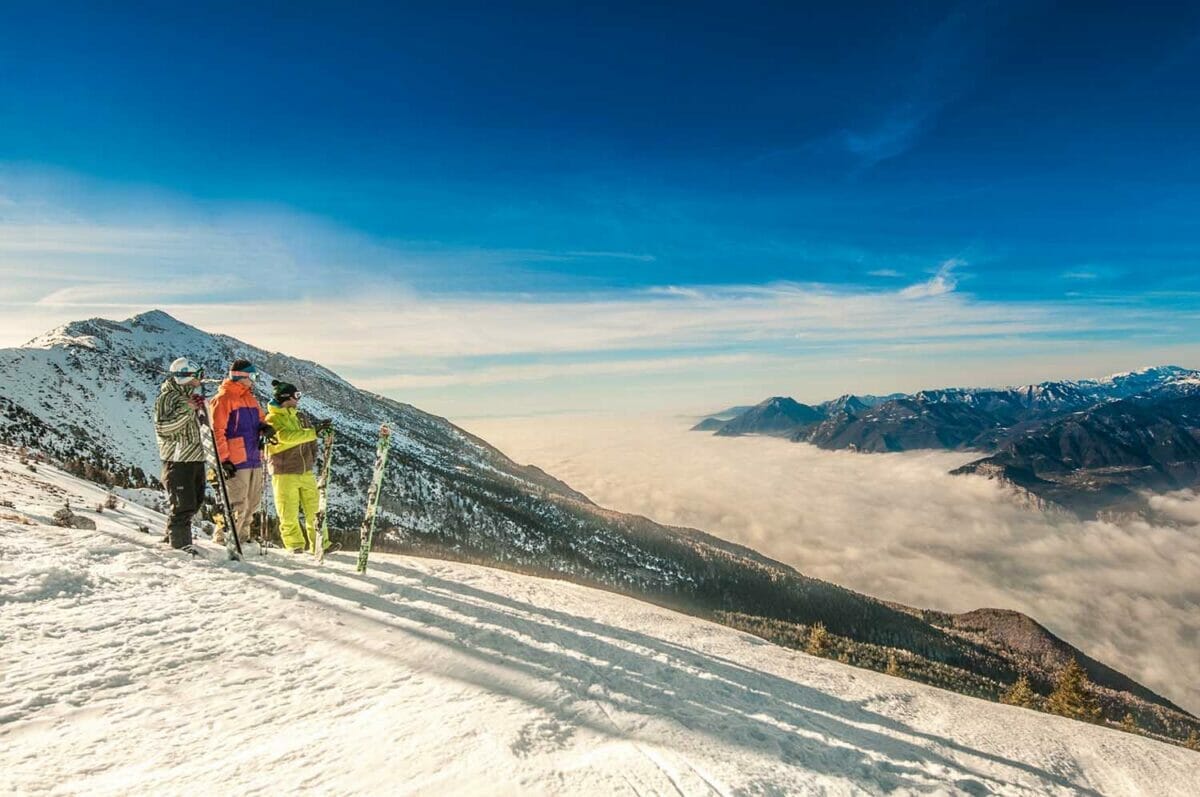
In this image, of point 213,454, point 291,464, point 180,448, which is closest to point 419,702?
point 291,464

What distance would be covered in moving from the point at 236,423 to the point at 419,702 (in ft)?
28.6

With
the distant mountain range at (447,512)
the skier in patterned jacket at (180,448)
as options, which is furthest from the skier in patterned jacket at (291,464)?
the distant mountain range at (447,512)

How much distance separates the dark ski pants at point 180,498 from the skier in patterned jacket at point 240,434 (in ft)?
2.16

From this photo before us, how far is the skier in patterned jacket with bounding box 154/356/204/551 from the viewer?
10.5m

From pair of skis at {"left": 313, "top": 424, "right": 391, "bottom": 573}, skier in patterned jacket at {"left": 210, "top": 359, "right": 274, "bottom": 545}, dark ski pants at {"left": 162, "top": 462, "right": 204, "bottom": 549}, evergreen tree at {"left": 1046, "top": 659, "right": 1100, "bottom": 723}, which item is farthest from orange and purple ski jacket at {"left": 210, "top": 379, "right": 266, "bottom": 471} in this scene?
evergreen tree at {"left": 1046, "top": 659, "right": 1100, "bottom": 723}

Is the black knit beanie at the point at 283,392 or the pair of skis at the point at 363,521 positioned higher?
the black knit beanie at the point at 283,392

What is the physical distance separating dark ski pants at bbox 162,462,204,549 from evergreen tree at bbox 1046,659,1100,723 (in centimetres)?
5793

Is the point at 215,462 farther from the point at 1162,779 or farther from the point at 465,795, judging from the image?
the point at 1162,779

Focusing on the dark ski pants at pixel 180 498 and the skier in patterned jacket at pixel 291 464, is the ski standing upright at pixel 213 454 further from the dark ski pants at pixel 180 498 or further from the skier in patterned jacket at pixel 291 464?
the skier in patterned jacket at pixel 291 464

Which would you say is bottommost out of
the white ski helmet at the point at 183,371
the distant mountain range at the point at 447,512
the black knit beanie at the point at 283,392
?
the distant mountain range at the point at 447,512

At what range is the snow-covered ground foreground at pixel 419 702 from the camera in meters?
4.72

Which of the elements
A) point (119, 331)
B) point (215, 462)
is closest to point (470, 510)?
point (119, 331)

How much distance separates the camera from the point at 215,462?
37.4 ft

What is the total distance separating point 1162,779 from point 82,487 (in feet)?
87.0
